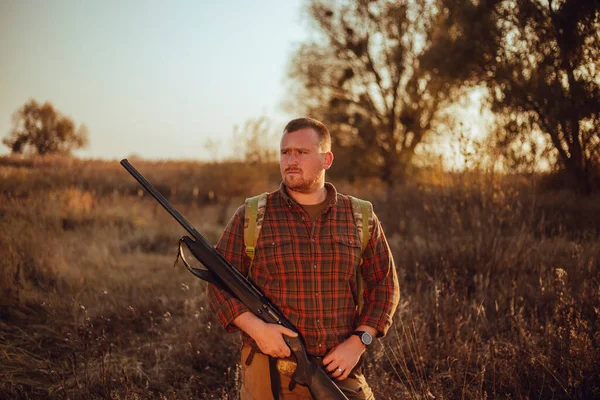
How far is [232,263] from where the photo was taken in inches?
94.1

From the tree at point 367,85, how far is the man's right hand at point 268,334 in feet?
49.5

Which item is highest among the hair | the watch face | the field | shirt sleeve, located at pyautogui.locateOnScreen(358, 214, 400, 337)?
the hair

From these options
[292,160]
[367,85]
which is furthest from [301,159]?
[367,85]

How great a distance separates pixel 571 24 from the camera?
300 inches

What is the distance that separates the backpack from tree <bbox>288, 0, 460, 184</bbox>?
14.6 m

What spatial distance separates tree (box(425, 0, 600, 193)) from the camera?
7391mm

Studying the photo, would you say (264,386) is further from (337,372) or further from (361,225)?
(361,225)

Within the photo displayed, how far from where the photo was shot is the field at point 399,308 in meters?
3.42

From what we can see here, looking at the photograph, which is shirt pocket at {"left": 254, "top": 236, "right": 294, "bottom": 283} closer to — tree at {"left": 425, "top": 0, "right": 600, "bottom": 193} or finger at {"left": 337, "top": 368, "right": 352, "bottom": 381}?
finger at {"left": 337, "top": 368, "right": 352, "bottom": 381}

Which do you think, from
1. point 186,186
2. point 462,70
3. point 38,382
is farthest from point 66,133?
point 38,382

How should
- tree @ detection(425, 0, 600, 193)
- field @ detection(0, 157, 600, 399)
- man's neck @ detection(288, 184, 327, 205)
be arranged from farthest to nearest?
tree @ detection(425, 0, 600, 193) < field @ detection(0, 157, 600, 399) < man's neck @ detection(288, 184, 327, 205)

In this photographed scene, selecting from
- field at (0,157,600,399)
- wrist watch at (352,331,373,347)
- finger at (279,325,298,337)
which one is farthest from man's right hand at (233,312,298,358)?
field at (0,157,600,399)

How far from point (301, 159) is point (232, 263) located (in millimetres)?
710

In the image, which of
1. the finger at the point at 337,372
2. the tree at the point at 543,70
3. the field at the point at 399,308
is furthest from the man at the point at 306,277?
the tree at the point at 543,70
